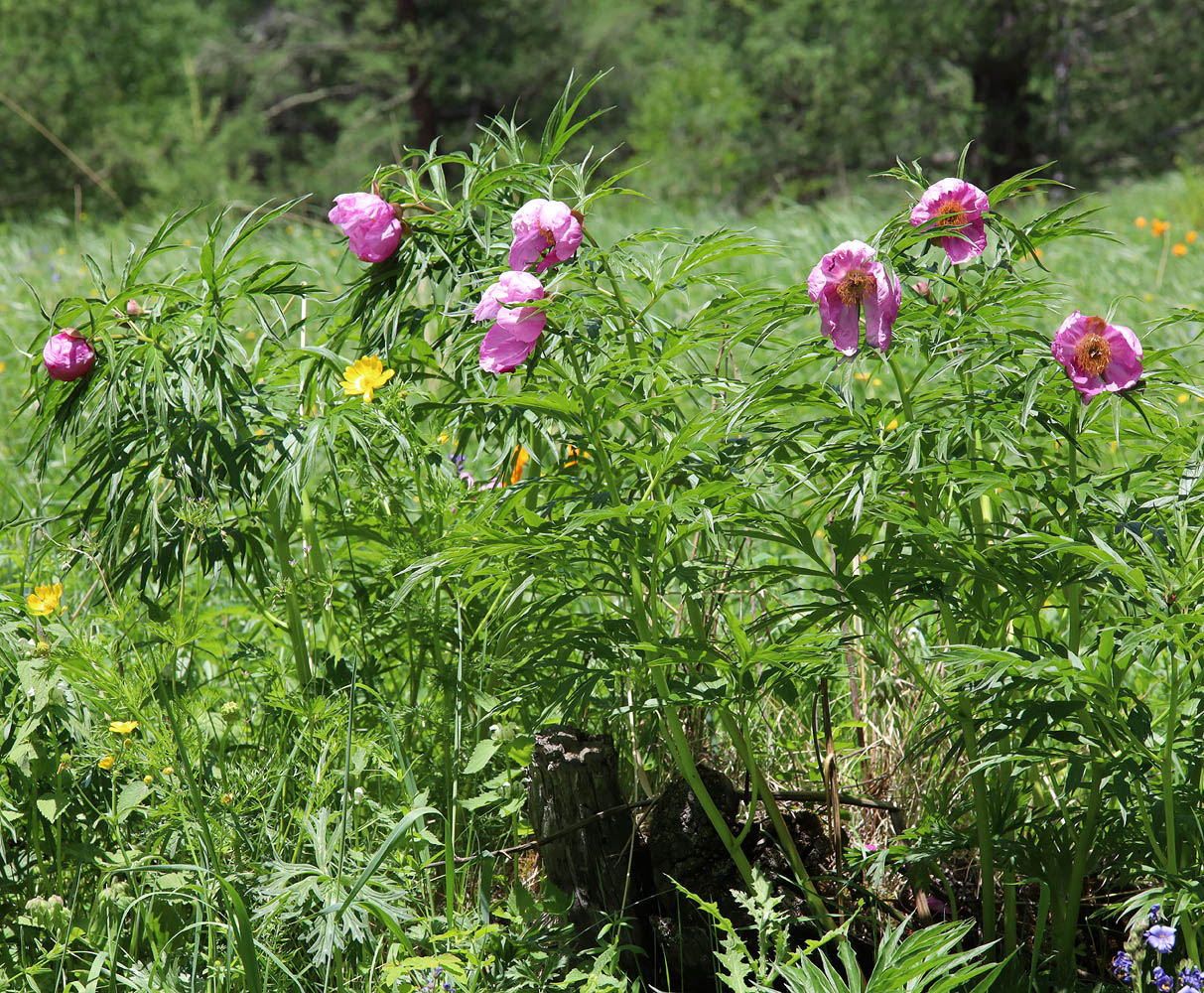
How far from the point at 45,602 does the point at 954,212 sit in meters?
1.56

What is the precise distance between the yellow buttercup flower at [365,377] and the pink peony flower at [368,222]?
9.7 inches

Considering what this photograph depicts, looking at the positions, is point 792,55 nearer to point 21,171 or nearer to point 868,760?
point 21,171

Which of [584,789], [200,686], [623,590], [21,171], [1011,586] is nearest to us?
[1011,586]

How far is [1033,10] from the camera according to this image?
13078 millimetres

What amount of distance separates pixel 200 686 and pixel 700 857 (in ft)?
3.31

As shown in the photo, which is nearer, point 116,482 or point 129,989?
point 129,989

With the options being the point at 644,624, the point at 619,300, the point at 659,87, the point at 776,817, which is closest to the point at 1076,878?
the point at 776,817

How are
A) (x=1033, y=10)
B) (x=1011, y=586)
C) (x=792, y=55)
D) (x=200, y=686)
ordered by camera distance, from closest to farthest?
(x=1011, y=586) < (x=200, y=686) < (x=1033, y=10) < (x=792, y=55)

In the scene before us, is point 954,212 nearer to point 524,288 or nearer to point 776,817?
point 524,288

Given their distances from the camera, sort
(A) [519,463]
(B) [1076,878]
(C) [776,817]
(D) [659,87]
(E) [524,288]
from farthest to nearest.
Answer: (D) [659,87] < (A) [519,463] < (C) [776,817] < (B) [1076,878] < (E) [524,288]

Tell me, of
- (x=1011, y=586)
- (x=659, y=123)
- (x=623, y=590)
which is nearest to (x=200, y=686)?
(x=623, y=590)

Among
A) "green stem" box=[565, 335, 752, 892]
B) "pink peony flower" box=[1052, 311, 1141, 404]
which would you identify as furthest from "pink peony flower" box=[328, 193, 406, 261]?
"pink peony flower" box=[1052, 311, 1141, 404]

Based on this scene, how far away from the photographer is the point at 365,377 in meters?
1.75

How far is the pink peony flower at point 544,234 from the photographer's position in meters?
1.39
